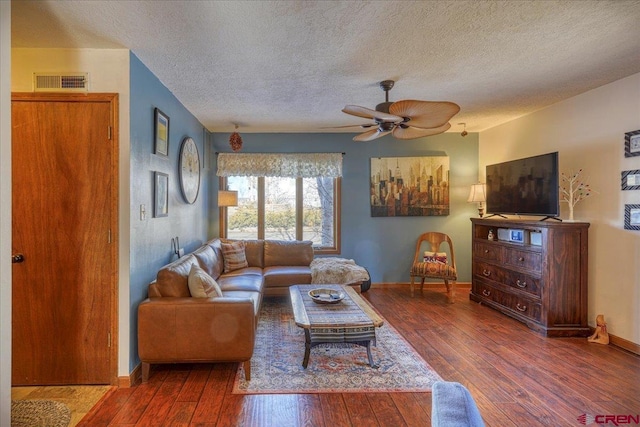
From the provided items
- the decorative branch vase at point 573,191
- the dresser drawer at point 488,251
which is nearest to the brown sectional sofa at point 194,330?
the dresser drawer at point 488,251

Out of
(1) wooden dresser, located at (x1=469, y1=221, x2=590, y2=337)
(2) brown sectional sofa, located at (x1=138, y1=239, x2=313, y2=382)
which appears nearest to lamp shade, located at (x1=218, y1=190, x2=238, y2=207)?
(2) brown sectional sofa, located at (x1=138, y1=239, x2=313, y2=382)

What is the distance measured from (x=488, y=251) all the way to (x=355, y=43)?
3.34 metres

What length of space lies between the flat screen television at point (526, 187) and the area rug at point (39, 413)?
15.3 ft

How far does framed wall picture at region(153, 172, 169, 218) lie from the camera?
2936 mm

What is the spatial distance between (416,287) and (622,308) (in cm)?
260

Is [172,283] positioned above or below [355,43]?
below

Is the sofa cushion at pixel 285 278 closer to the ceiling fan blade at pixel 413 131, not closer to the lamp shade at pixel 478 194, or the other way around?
the ceiling fan blade at pixel 413 131

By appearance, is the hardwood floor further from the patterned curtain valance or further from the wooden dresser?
the patterned curtain valance

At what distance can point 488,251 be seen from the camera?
4355 mm

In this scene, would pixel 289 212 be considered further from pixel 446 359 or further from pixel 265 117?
pixel 446 359

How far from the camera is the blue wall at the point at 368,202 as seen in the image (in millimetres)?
5387

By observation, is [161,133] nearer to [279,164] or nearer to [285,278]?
[285,278]

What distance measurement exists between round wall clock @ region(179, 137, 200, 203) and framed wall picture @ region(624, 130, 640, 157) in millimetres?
4584

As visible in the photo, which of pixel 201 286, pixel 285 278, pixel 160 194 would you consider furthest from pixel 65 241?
pixel 285 278
